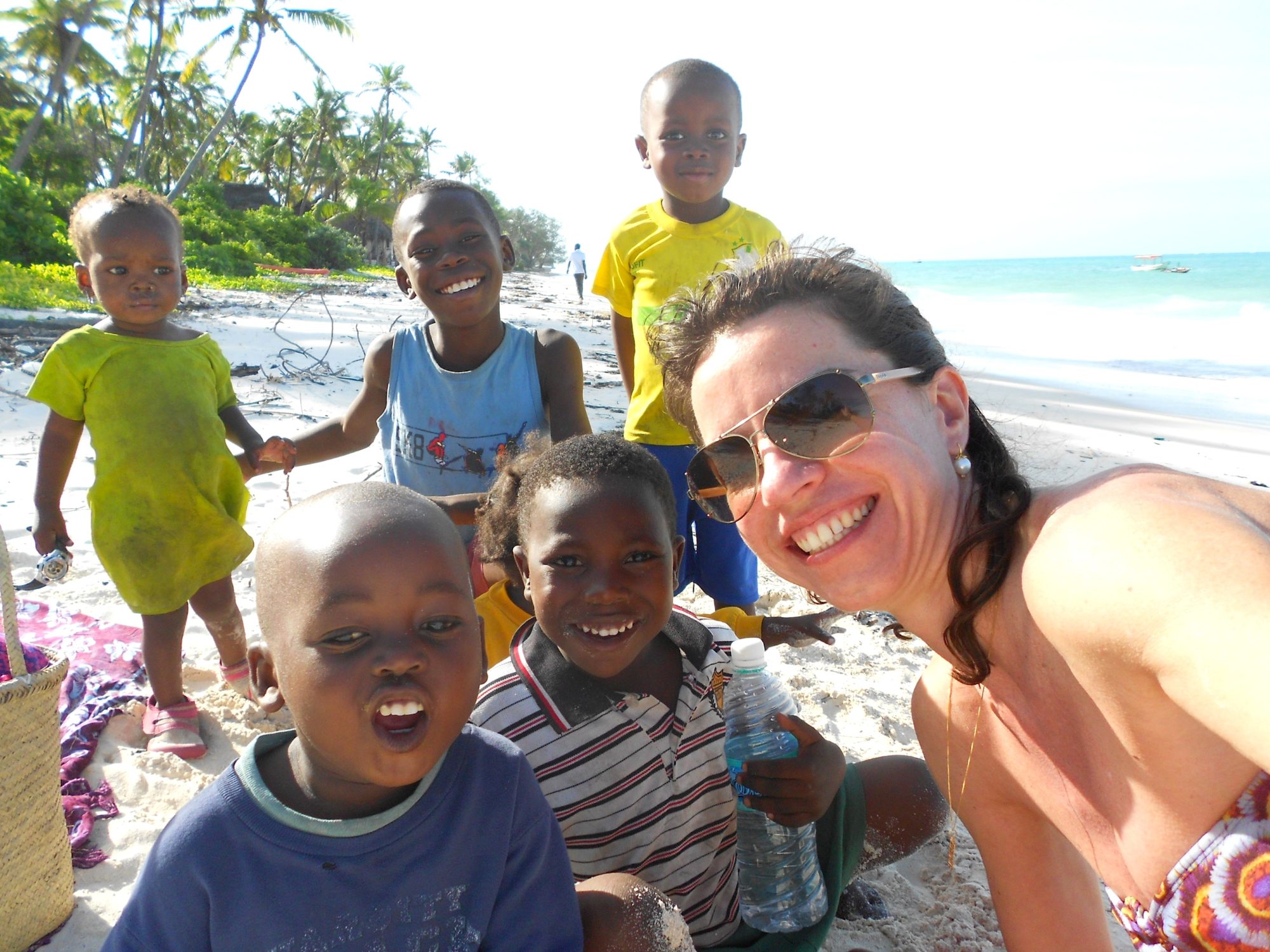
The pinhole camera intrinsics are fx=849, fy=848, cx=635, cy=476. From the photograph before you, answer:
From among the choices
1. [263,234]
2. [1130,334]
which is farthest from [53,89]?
[1130,334]

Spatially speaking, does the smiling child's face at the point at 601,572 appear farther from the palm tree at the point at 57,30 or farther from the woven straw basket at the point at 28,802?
the palm tree at the point at 57,30

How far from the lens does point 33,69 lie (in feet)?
103

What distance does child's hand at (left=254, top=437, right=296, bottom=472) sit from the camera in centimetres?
317

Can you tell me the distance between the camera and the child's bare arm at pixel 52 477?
321 cm

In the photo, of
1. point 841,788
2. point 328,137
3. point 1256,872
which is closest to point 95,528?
point 841,788

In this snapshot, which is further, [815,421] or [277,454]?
[277,454]

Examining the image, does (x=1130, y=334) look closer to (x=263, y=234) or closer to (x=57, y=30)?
(x=263, y=234)

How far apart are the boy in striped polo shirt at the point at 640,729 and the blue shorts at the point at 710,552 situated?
1.28 meters

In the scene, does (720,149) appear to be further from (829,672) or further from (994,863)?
(994,863)

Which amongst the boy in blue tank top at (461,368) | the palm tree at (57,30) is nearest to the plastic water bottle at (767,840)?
the boy in blue tank top at (461,368)

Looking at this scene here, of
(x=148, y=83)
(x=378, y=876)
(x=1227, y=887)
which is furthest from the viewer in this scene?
(x=148, y=83)

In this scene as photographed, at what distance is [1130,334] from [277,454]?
80.4 feet

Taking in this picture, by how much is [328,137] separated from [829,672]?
49995mm

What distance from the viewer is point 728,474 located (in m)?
1.85
